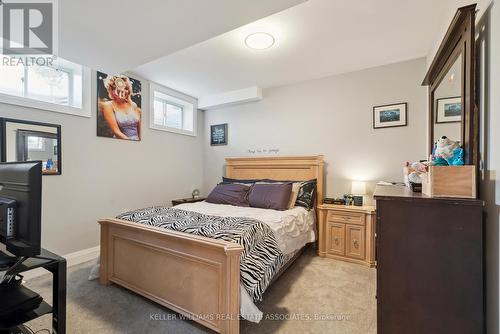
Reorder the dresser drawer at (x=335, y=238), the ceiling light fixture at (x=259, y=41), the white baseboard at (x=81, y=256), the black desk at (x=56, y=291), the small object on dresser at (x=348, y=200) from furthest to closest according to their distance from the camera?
1. the small object on dresser at (x=348, y=200)
2. the dresser drawer at (x=335, y=238)
3. the white baseboard at (x=81, y=256)
4. the ceiling light fixture at (x=259, y=41)
5. the black desk at (x=56, y=291)

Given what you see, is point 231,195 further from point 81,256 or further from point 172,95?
point 172,95

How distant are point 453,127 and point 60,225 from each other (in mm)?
3798

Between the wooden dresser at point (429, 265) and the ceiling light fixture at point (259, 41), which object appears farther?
the ceiling light fixture at point (259, 41)

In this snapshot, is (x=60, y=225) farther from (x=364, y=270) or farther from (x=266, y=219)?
(x=364, y=270)

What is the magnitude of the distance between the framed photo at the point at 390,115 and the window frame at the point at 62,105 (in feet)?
12.0

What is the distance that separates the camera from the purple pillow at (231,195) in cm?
309

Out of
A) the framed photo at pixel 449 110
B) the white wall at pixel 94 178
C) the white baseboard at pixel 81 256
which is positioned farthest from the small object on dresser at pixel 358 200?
the white baseboard at pixel 81 256

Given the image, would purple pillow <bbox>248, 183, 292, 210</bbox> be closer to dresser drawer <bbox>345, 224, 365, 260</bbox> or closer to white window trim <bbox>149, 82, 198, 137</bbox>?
dresser drawer <bbox>345, 224, 365, 260</bbox>

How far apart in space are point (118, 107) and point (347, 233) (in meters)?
3.43

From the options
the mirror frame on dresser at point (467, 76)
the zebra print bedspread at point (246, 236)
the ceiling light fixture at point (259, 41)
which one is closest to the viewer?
the mirror frame on dresser at point (467, 76)

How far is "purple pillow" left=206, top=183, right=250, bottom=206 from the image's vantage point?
3.09 meters

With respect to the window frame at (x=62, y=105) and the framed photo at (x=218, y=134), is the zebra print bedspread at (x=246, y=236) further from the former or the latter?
the framed photo at (x=218, y=134)

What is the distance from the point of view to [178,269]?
5.57 ft

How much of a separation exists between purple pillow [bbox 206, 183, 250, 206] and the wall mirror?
72.6 inches
